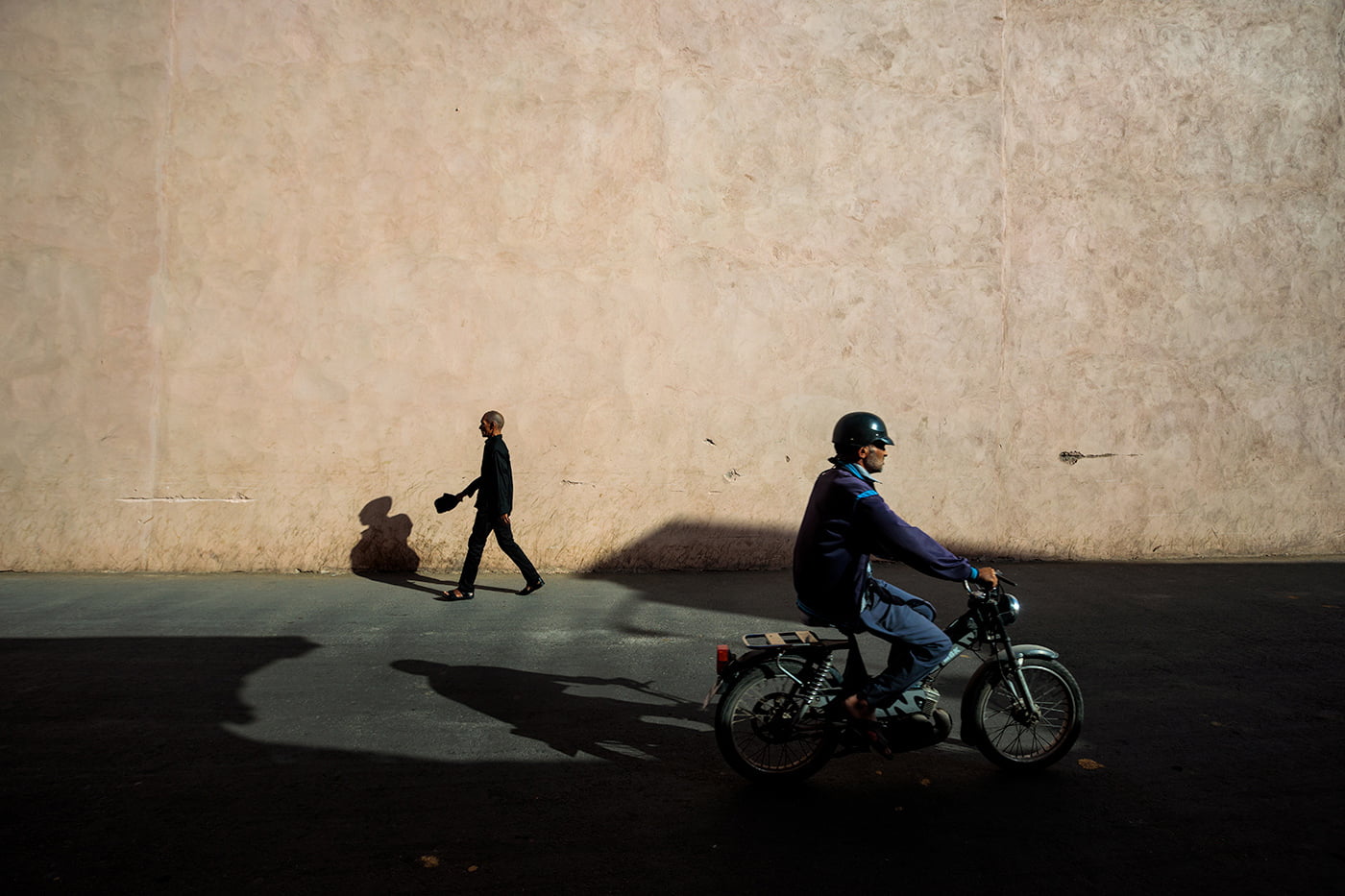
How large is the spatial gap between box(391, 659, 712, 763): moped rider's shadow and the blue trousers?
1.14m

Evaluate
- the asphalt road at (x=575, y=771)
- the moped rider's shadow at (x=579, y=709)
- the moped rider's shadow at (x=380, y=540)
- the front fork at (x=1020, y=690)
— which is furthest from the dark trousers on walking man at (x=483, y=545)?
the front fork at (x=1020, y=690)

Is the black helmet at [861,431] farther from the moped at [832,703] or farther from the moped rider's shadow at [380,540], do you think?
the moped rider's shadow at [380,540]

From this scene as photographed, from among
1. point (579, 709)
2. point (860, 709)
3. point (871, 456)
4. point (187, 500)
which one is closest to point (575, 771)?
point (579, 709)

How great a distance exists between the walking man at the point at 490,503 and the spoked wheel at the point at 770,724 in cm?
465

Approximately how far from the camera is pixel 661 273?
9.93m

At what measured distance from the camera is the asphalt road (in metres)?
3.54

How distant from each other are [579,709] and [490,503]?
11.5ft

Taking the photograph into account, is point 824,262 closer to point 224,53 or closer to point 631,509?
point 631,509

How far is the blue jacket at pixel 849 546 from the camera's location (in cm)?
407

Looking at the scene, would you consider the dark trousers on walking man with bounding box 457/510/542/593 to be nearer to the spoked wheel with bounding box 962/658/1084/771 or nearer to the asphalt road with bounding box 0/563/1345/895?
the asphalt road with bounding box 0/563/1345/895

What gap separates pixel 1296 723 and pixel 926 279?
6.12 meters

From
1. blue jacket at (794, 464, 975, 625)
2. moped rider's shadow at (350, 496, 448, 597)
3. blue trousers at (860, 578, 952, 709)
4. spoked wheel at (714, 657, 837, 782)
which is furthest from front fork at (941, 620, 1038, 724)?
moped rider's shadow at (350, 496, 448, 597)

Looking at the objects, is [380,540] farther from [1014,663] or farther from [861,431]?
[1014,663]

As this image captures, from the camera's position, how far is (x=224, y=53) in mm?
9531
